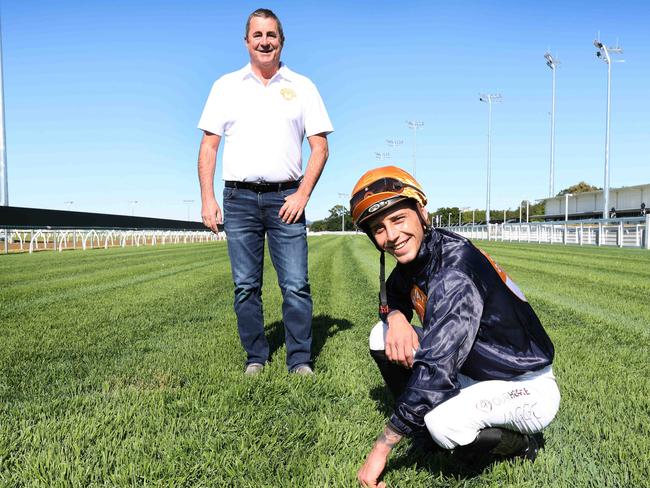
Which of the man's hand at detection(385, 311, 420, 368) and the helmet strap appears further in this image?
the helmet strap

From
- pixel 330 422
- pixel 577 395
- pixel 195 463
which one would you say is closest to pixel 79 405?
pixel 195 463

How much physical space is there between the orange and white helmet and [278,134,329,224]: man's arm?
1418 millimetres

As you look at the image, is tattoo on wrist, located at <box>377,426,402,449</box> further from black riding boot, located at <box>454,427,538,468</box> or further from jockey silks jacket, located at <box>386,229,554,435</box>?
black riding boot, located at <box>454,427,538,468</box>

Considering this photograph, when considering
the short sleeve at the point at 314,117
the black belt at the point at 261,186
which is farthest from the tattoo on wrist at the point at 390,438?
the short sleeve at the point at 314,117

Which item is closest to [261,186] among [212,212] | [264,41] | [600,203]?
[212,212]

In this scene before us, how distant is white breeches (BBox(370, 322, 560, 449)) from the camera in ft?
6.95

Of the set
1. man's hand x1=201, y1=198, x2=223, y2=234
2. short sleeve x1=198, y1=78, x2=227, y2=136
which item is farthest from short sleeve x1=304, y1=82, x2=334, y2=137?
man's hand x1=201, y1=198, x2=223, y2=234

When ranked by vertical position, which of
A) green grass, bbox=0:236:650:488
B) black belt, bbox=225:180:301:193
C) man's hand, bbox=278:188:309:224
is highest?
black belt, bbox=225:180:301:193

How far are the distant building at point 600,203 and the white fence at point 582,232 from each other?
67.3 ft

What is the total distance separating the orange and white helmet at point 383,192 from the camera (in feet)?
7.59

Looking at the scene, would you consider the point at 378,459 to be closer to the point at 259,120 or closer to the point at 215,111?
the point at 259,120

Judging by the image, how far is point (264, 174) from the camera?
383cm

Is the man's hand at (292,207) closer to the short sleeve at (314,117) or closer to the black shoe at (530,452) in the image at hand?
the short sleeve at (314,117)

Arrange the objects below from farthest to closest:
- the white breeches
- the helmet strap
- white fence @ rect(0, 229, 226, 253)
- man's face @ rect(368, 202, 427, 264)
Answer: white fence @ rect(0, 229, 226, 253)
the helmet strap
man's face @ rect(368, 202, 427, 264)
the white breeches
